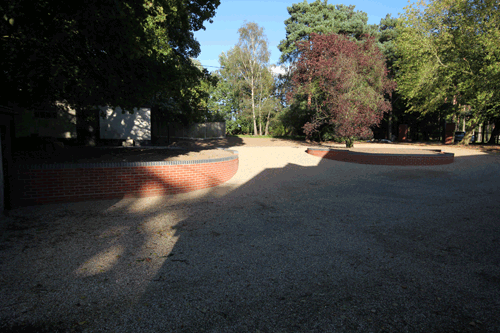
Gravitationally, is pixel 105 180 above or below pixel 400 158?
below

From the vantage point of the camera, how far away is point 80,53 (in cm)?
558

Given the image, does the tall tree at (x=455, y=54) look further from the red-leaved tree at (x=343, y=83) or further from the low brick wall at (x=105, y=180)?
the low brick wall at (x=105, y=180)

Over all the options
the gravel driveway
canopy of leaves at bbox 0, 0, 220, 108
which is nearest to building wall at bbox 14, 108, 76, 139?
canopy of leaves at bbox 0, 0, 220, 108

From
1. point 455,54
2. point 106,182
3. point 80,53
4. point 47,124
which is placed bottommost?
point 106,182

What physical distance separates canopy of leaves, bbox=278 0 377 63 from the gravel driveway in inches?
1061

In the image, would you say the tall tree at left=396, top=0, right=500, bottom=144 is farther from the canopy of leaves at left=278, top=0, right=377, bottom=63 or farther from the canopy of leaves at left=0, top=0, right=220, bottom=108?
the canopy of leaves at left=0, top=0, right=220, bottom=108

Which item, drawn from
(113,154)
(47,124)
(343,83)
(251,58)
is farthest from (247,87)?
(113,154)

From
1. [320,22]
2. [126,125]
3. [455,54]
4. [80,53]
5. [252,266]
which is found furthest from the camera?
[320,22]

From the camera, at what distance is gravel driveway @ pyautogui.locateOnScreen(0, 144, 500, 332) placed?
7.70ft

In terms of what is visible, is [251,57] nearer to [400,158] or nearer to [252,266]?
[400,158]

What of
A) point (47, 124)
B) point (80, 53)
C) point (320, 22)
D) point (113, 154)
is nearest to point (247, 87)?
point (320, 22)

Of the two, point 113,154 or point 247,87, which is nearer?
point 113,154

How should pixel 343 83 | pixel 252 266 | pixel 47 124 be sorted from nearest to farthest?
pixel 252 266
pixel 47 124
pixel 343 83

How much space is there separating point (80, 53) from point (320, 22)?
2951 centimetres
